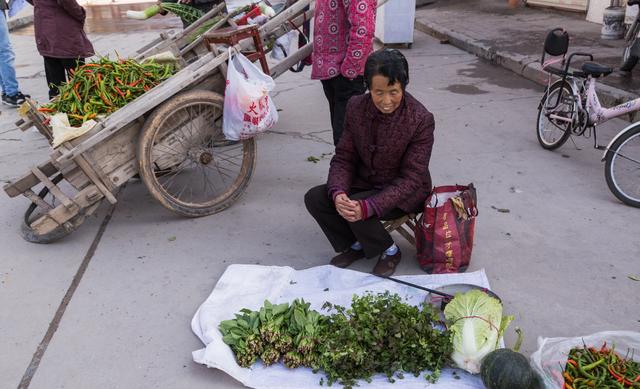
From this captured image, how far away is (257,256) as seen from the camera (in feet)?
11.0

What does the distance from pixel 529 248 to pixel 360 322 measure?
1418 millimetres

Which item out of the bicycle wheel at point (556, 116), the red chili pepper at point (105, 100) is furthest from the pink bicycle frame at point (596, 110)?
the red chili pepper at point (105, 100)

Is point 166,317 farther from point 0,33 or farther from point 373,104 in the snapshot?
point 0,33

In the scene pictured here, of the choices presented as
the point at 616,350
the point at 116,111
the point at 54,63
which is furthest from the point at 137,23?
the point at 616,350

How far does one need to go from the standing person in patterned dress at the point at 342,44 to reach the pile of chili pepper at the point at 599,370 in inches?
87.8

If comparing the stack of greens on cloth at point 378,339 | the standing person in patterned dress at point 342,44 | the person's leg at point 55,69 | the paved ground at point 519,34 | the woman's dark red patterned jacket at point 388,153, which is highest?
the standing person in patterned dress at point 342,44

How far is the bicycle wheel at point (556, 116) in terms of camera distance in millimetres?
4449

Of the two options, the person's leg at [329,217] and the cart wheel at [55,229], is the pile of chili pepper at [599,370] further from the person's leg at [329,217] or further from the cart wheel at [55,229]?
the cart wheel at [55,229]

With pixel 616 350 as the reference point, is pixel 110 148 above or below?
above

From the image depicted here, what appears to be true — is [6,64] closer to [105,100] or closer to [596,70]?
[105,100]

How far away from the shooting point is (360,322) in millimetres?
2434

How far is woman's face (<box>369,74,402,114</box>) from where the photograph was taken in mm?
2656

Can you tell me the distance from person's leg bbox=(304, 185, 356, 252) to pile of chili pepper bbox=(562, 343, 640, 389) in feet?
4.40

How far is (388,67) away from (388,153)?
517mm
